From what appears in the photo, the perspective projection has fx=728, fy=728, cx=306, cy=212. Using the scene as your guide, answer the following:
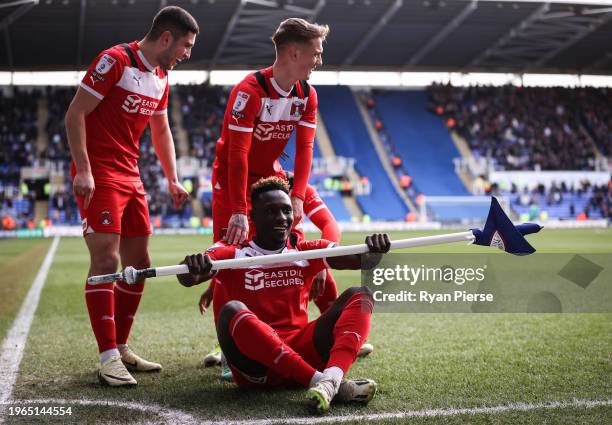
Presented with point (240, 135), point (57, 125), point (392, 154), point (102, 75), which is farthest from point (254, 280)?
point (392, 154)

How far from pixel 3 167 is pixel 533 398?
31566mm

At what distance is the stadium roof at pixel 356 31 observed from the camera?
1155 inches

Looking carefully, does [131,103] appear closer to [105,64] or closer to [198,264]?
[105,64]

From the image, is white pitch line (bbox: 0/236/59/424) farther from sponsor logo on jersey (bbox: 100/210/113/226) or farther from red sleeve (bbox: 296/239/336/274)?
red sleeve (bbox: 296/239/336/274)

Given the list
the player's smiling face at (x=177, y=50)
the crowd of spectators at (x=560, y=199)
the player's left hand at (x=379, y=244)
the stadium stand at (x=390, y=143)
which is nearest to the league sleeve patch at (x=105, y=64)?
the player's smiling face at (x=177, y=50)

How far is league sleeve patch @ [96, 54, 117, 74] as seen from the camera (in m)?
4.52

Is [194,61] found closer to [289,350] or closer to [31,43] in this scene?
[31,43]

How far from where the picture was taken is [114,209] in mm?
4605

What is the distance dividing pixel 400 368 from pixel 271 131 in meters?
1.79

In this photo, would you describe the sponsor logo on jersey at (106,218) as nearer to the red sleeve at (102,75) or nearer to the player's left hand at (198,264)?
the red sleeve at (102,75)

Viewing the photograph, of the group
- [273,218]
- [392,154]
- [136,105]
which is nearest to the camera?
[273,218]

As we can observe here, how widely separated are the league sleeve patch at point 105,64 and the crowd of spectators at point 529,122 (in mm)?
33658

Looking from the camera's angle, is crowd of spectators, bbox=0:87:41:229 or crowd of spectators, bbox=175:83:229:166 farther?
crowd of spectators, bbox=175:83:229:166

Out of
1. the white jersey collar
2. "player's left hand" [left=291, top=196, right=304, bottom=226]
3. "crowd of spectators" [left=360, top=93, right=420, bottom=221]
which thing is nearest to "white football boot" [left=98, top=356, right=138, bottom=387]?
"player's left hand" [left=291, top=196, right=304, bottom=226]
